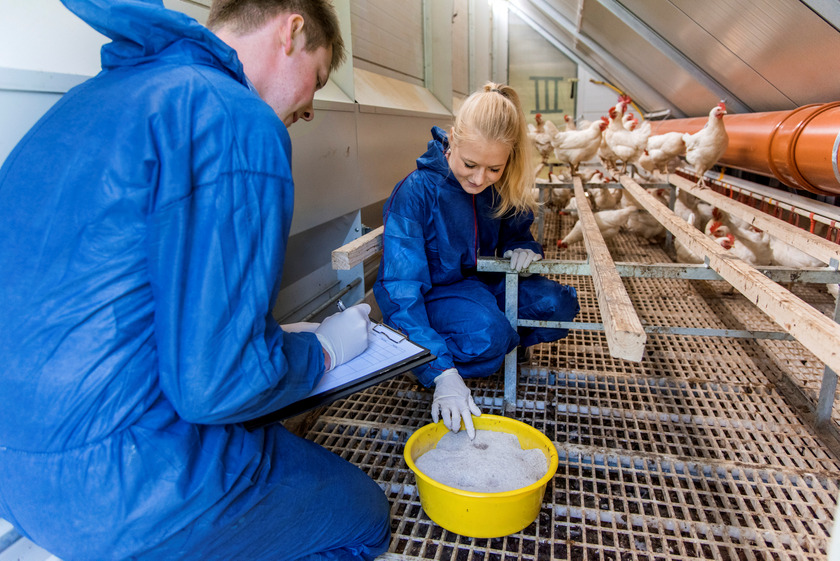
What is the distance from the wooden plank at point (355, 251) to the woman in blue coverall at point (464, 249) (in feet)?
0.23

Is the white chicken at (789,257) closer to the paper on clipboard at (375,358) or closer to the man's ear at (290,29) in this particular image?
the paper on clipboard at (375,358)

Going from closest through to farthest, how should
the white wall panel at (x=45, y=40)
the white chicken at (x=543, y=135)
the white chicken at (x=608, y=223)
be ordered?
the white wall panel at (x=45, y=40) < the white chicken at (x=608, y=223) < the white chicken at (x=543, y=135)

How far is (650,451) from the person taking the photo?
5.15ft

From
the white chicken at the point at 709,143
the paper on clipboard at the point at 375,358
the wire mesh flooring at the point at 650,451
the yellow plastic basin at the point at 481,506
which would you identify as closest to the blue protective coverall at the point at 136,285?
the paper on clipboard at the point at 375,358

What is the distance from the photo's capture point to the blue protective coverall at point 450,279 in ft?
5.14

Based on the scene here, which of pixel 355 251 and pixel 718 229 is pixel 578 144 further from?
pixel 355 251

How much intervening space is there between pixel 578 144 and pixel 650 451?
11.2 feet

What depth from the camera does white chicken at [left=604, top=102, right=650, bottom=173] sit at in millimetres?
4027

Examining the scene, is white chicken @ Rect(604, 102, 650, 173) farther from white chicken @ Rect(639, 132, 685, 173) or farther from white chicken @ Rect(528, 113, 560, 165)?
white chicken @ Rect(528, 113, 560, 165)

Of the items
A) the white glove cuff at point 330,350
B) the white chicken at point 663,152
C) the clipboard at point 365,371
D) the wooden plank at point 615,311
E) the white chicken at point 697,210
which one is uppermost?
the white chicken at point 663,152

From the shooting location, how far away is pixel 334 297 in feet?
7.94

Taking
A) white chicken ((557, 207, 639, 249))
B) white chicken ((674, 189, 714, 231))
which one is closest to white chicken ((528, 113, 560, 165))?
white chicken ((557, 207, 639, 249))

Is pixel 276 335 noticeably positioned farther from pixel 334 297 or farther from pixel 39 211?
pixel 334 297

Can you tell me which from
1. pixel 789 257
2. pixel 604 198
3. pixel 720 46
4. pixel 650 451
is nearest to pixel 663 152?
pixel 720 46
